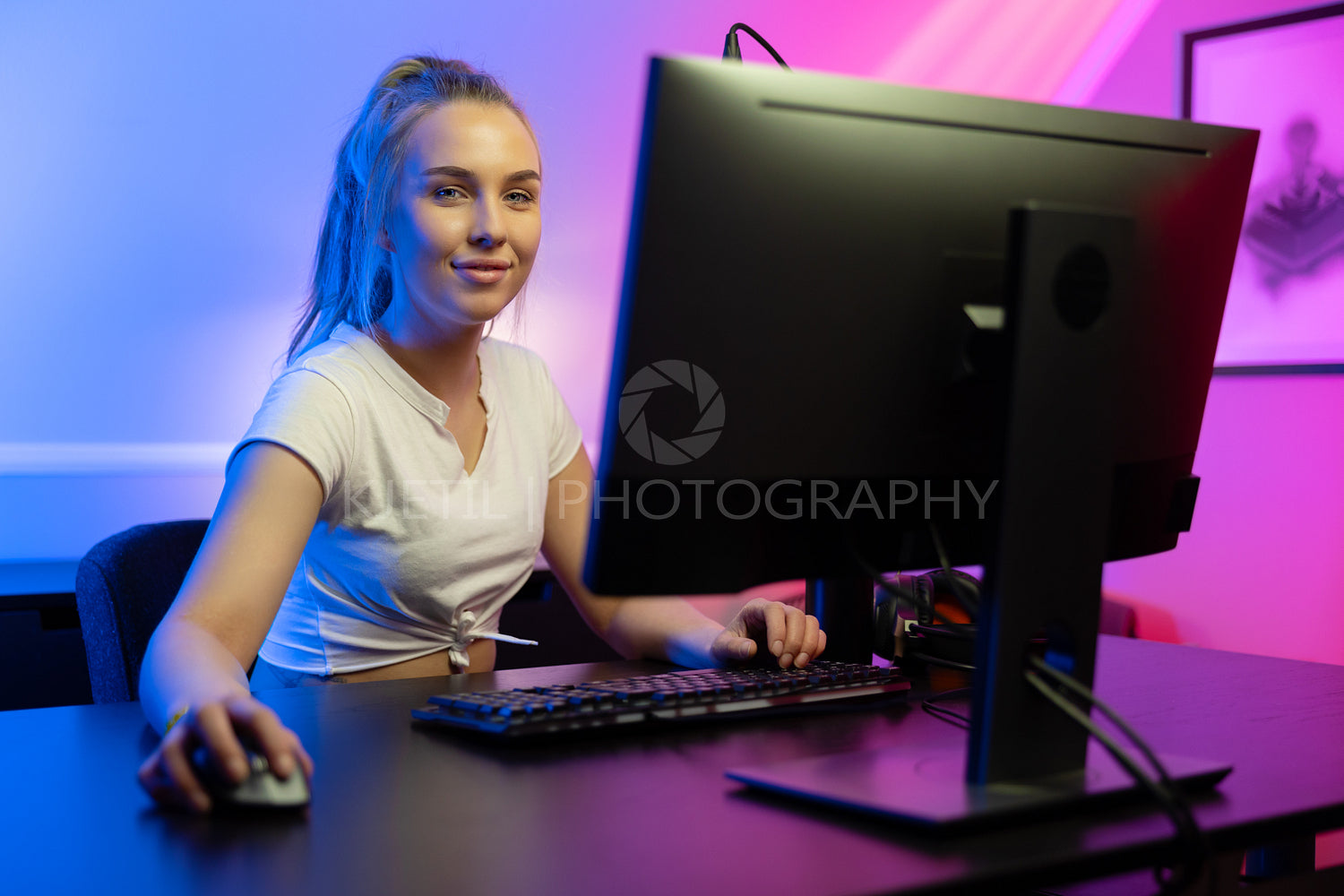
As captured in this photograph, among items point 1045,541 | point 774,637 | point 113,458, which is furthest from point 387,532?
point 113,458

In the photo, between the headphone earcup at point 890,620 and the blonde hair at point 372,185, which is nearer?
the headphone earcup at point 890,620

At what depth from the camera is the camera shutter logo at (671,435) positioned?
726 millimetres

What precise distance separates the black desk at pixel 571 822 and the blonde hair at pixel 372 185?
710mm

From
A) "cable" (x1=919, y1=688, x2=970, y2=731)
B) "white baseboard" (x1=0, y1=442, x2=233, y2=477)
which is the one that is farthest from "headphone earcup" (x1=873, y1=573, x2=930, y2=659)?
"white baseboard" (x1=0, y1=442, x2=233, y2=477)

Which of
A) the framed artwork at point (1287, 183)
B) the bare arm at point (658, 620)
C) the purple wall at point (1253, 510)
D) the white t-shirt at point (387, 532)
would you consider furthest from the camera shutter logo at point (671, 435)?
the purple wall at point (1253, 510)

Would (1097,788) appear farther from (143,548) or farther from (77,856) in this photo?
(143,548)

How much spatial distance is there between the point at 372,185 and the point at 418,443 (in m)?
0.34

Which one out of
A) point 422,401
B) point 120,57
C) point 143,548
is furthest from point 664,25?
point 143,548

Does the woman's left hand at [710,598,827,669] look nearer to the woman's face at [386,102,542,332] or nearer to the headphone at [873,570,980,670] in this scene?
the headphone at [873,570,980,670]

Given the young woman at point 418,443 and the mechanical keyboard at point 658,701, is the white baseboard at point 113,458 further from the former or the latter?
the mechanical keyboard at point 658,701

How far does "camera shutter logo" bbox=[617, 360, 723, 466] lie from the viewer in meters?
0.73

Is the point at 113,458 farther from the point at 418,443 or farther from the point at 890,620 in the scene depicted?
the point at 890,620

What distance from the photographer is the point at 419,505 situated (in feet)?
4.78

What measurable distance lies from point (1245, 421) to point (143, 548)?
8.29 ft
